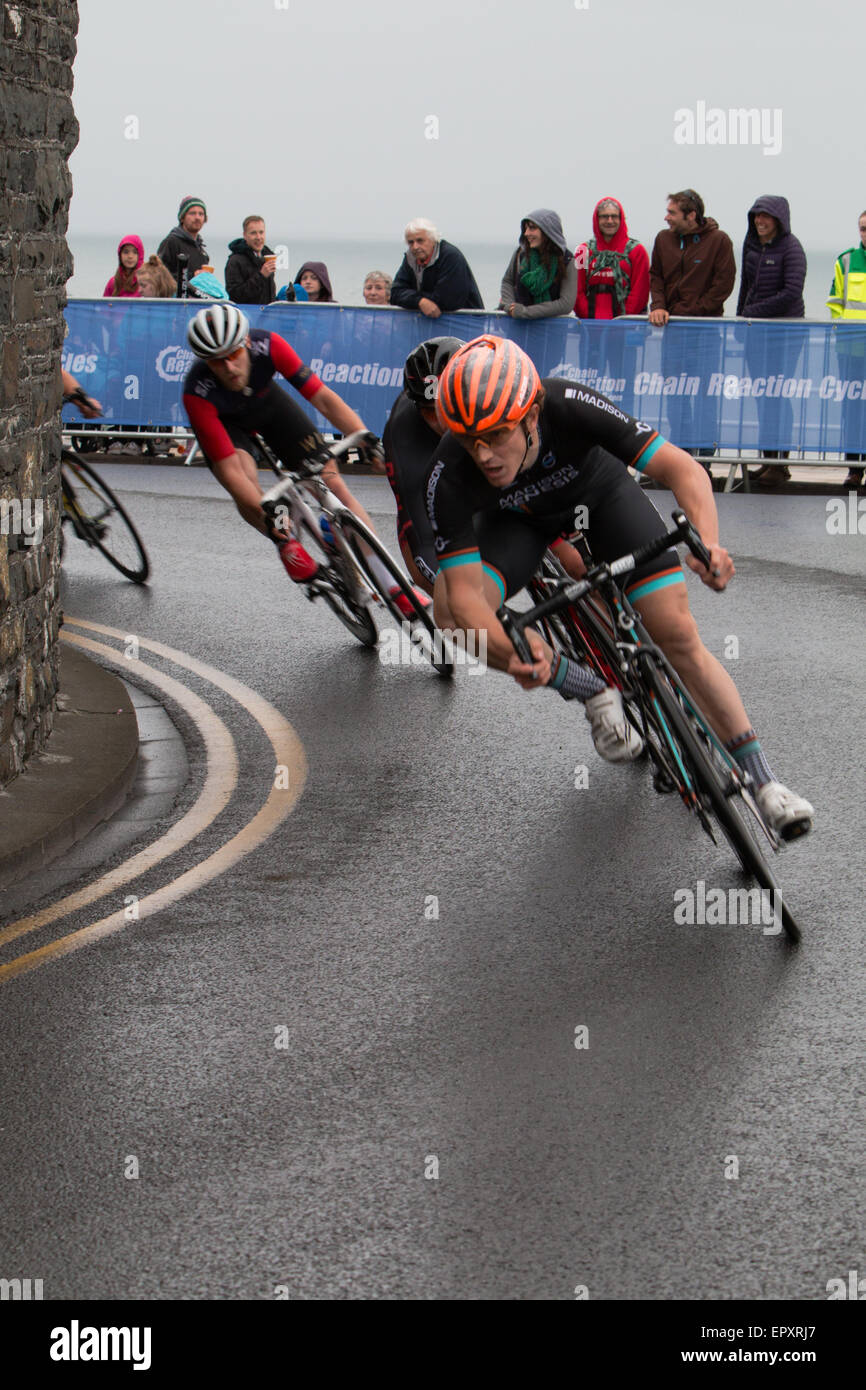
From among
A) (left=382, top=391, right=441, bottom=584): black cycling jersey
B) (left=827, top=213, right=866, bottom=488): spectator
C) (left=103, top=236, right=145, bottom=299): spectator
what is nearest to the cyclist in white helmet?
(left=382, top=391, right=441, bottom=584): black cycling jersey

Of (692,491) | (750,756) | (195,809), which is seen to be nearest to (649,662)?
(750,756)

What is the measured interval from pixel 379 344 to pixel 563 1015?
12883 millimetres

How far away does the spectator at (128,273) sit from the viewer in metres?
18.1

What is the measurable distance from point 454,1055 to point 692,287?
12.5 metres

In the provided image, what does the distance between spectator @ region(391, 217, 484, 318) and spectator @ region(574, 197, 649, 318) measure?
43.0 inches

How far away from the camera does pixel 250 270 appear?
60.0ft

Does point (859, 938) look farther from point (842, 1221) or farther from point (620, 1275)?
point (620, 1275)

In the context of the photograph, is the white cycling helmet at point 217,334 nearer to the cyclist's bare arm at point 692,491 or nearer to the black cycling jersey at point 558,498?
the black cycling jersey at point 558,498

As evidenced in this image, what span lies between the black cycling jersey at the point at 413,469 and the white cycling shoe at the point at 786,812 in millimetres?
2752

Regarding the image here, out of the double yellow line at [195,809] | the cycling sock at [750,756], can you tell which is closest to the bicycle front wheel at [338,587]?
the double yellow line at [195,809]

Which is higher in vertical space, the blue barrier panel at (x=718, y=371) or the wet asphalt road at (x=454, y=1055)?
the blue barrier panel at (x=718, y=371)

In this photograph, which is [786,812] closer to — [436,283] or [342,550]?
[342,550]
